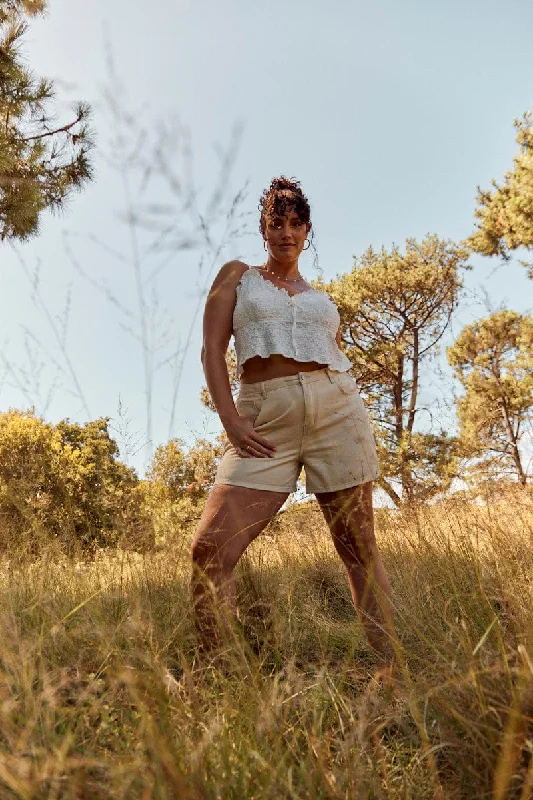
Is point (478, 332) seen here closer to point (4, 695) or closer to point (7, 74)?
point (7, 74)

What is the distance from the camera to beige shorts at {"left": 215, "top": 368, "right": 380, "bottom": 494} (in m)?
2.00

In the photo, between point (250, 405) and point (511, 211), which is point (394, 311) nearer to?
point (511, 211)

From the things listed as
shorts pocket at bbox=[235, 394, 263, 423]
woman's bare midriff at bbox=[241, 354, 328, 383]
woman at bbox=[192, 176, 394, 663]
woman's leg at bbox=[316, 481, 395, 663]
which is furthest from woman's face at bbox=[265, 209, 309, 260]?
woman's leg at bbox=[316, 481, 395, 663]

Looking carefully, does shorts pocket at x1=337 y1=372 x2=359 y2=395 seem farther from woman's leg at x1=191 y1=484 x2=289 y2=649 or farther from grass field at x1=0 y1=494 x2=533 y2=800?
grass field at x1=0 y1=494 x2=533 y2=800

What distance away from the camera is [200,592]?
184cm

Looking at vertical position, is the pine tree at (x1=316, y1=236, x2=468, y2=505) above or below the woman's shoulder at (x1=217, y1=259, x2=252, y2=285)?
above

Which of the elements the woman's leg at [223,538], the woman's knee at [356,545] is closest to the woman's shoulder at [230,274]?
the woman's leg at [223,538]

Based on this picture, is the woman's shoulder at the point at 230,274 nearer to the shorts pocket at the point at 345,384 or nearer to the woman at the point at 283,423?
the woman at the point at 283,423

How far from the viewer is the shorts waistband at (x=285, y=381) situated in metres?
2.06

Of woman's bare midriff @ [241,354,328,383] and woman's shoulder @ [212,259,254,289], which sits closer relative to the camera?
woman's bare midriff @ [241,354,328,383]

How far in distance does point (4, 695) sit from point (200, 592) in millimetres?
651

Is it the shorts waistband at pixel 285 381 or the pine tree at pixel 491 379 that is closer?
the shorts waistband at pixel 285 381

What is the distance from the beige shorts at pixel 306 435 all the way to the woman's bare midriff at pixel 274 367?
3cm

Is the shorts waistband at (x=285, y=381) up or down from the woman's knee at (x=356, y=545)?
up
